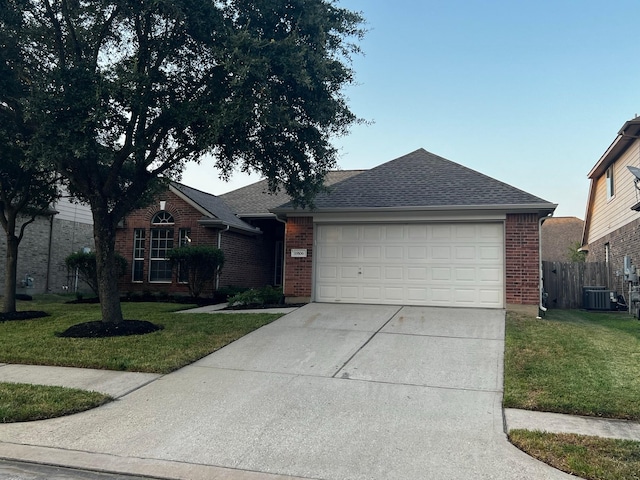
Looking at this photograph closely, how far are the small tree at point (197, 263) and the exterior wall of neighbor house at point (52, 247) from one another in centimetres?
681

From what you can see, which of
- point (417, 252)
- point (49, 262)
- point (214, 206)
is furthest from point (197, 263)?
point (49, 262)

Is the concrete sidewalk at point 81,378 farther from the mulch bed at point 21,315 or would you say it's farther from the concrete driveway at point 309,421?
the mulch bed at point 21,315

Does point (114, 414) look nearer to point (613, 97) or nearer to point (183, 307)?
point (183, 307)

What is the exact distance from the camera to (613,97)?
13.7 metres

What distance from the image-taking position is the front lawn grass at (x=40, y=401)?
4.99 meters

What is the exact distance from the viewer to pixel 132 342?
8242 millimetres

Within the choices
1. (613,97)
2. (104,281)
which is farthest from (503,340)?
(613,97)

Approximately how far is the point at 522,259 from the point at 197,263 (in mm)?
9630

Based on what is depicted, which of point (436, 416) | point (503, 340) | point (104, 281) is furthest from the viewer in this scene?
point (104, 281)

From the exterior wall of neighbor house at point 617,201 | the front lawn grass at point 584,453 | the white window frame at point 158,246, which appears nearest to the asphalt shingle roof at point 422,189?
the exterior wall of neighbor house at point 617,201

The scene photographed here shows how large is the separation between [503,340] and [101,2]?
9074 millimetres

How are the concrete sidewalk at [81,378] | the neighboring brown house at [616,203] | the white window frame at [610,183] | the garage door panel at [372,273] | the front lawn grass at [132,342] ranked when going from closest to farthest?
1. the concrete sidewalk at [81,378]
2. the front lawn grass at [132,342]
3. the garage door panel at [372,273]
4. the neighboring brown house at [616,203]
5. the white window frame at [610,183]

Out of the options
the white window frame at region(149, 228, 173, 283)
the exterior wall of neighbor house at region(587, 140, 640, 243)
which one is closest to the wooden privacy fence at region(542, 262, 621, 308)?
the exterior wall of neighbor house at region(587, 140, 640, 243)

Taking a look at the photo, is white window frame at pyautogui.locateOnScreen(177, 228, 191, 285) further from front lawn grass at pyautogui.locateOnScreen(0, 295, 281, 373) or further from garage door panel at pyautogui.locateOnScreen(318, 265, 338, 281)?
garage door panel at pyautogui.locateOnScreen(318, 265, 338, 281)
